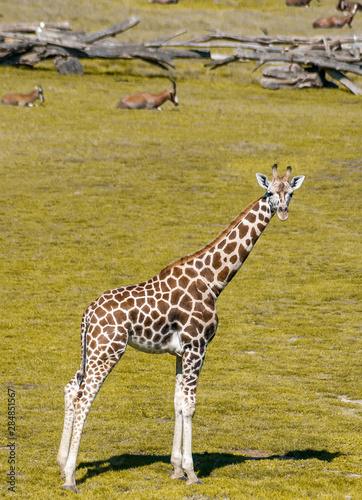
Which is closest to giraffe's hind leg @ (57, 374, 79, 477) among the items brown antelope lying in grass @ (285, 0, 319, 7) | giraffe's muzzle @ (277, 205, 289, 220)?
giraffe's muzzle @ (277, 205, 289, 220)

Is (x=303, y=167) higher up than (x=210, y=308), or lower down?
higher up

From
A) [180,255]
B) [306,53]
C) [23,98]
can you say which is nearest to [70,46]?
[23,98]

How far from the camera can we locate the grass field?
38.3 feet

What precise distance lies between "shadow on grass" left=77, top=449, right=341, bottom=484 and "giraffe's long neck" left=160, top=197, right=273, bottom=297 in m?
2.58

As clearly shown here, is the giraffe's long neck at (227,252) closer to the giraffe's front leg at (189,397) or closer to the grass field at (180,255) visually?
the giraffe's front leg at (189,397)

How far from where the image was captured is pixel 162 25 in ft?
202

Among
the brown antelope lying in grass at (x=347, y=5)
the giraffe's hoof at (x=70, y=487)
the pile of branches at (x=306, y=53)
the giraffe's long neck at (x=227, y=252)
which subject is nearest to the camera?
the giraffe's hoof at (x=70, y=487)

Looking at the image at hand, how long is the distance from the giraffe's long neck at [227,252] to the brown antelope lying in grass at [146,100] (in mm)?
30506

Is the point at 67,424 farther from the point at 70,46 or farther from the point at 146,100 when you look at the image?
the point at 70,46

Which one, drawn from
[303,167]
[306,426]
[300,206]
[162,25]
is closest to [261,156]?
[303,167]

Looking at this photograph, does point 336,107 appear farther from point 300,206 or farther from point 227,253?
point 227,253

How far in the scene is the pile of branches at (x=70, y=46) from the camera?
46678 mm

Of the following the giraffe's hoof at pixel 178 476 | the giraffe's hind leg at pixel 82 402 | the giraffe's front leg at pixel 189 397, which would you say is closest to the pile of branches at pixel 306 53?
the giraffe's front leg at pixel 189 397

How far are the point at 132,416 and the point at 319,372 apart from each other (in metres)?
4.99
